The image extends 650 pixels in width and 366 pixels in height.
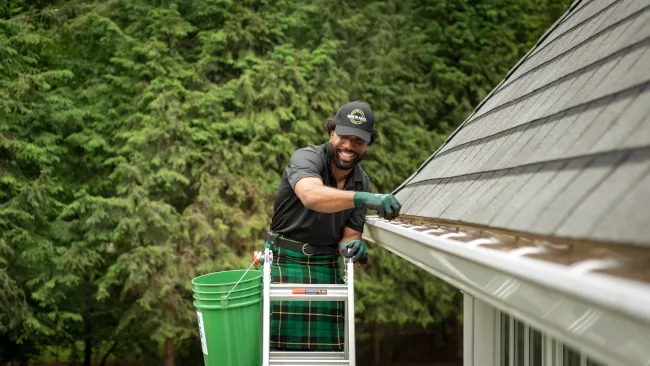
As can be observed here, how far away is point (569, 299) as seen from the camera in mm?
822

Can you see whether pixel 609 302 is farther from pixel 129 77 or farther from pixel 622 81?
pixel 129 77

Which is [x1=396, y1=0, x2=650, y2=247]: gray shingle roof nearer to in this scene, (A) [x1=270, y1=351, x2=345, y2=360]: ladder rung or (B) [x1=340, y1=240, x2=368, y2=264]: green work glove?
(B) [x1=340, y1=240, x2=368, y2=264]: green work glove

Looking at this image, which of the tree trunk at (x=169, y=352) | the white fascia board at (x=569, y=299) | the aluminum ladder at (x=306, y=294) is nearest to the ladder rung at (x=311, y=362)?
the aluminum ladder at (x=306, y=294)

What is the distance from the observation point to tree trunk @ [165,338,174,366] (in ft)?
24.4

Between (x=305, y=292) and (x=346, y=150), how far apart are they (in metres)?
0.78

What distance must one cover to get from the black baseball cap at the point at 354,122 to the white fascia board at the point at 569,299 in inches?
56.3

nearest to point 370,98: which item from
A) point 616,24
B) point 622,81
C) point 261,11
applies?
point 261,11

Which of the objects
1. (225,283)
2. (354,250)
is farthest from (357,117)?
(225,283)

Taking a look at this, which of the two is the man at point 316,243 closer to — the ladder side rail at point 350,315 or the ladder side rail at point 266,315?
the ladder side rail at point 350,315

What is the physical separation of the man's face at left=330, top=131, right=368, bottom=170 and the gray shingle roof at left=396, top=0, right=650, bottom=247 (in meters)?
0.39

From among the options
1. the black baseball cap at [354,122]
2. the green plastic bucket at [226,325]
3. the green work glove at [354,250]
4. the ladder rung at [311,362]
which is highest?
the black baseball cap at [354,122]

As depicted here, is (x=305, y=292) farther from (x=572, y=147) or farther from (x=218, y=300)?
(x=572, y=147)

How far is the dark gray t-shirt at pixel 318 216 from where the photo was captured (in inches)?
117

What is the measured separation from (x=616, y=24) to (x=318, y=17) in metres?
6.68
